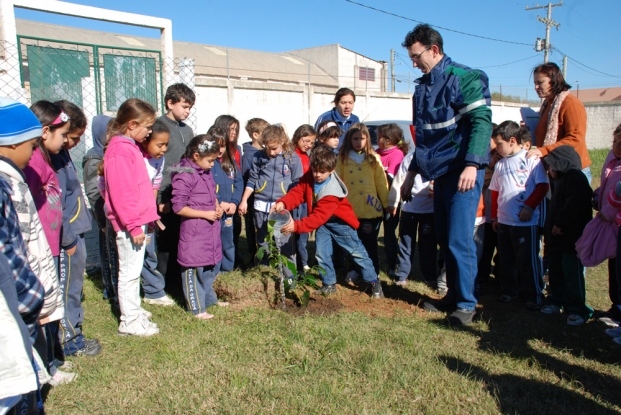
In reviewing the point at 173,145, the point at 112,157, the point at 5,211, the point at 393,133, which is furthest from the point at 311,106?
the point at 5,211

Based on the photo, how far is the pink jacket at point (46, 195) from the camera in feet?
9.80

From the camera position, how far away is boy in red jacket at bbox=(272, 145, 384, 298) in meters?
4.60

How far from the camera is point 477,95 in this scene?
12.6ft

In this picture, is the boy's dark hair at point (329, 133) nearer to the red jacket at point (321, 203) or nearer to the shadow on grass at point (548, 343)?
the red jacket at point (321, 203)

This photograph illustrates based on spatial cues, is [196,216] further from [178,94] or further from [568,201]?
[568,201]

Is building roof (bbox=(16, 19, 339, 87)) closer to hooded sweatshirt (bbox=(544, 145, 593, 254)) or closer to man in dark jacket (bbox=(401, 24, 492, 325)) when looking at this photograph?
man in dark jacket (bbox=(401, 24, 492, 325))

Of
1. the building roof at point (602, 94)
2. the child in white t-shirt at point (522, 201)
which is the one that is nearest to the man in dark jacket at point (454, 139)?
the child in white t-shirt at point (522, 201)

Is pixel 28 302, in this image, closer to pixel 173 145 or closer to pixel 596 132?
pixel 173 145

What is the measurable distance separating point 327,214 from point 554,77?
8.32 ft

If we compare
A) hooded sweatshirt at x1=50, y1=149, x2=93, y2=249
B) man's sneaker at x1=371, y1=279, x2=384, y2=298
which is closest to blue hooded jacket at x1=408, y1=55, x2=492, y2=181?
man's sneaker at x1=371, y1=279, x2=384, y2=298

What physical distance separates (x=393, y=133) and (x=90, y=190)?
349 centimetres

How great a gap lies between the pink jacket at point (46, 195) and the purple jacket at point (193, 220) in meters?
1.06

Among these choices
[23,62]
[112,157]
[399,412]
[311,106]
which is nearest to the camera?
[399,412]

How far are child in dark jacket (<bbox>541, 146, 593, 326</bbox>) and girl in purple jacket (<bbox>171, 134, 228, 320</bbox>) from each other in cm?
301
